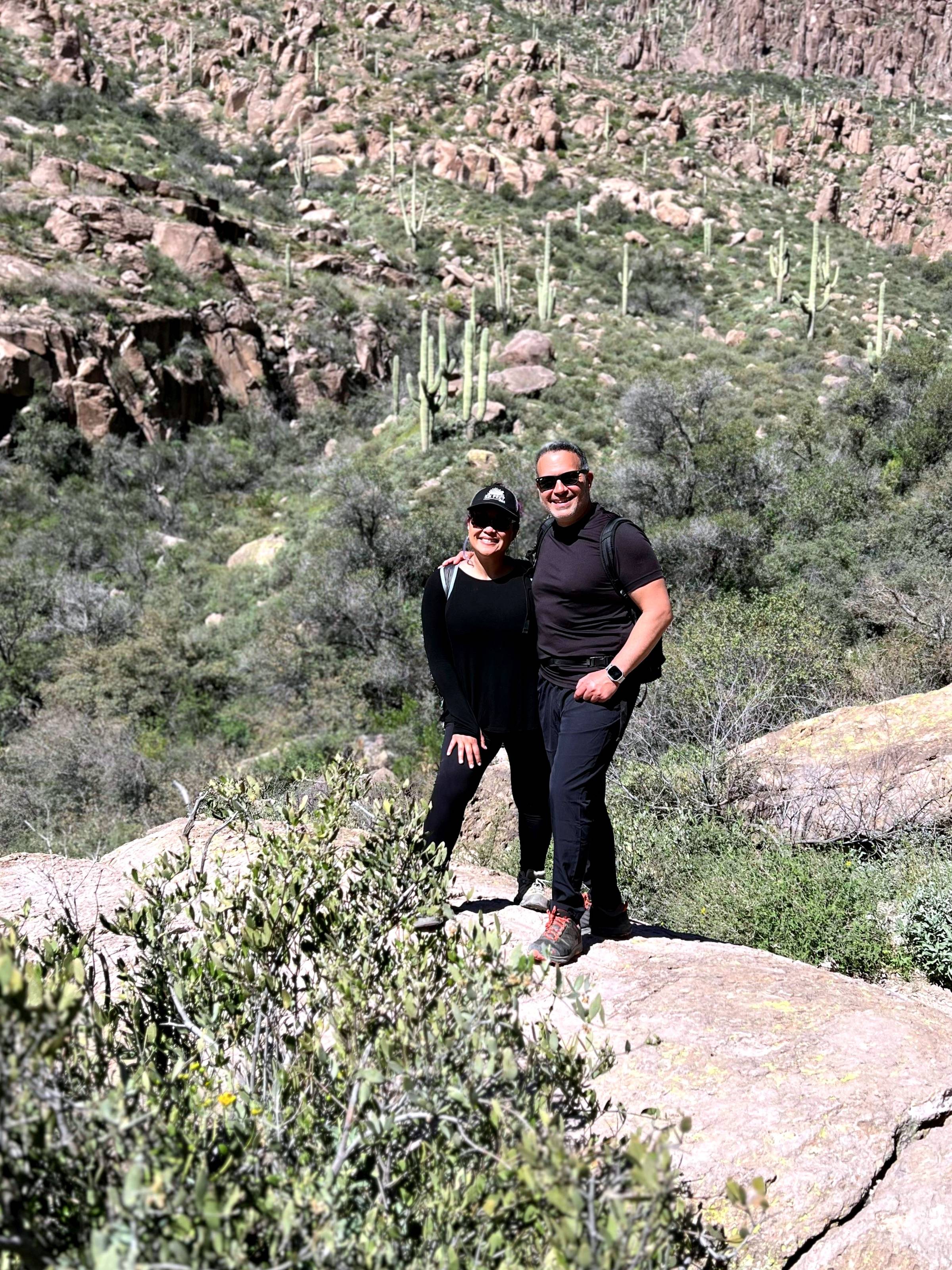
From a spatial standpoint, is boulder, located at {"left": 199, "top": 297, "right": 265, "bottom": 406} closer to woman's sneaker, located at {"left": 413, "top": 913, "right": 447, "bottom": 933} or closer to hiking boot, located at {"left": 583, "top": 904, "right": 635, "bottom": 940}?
hiking boot, located at {"left": 583, "top": 904, "right": 635, "bottom": 940}

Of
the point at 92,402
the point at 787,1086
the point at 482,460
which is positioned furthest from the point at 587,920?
the point at 92,402

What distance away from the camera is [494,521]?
282 centimetres

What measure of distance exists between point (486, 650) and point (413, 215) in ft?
105

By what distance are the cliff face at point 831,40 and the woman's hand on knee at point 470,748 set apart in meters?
67.2

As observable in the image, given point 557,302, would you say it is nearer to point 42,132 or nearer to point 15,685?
point 42,132

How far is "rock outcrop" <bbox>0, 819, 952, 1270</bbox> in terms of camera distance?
1.93 metres

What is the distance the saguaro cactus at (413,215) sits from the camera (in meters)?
30.3

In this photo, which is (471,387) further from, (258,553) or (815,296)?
(815,296)

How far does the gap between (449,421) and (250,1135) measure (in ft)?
60.5

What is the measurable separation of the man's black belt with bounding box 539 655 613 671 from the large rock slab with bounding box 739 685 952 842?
2.79 metres

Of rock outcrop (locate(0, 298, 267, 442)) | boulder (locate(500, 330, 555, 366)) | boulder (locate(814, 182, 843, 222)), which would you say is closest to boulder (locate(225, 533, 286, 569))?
rock outcrop (locate(0, 298, 267, 442))

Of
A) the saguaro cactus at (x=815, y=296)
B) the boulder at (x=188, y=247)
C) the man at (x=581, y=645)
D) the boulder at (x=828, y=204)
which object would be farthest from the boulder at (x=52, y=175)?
the boulder at (x=828, y=204)

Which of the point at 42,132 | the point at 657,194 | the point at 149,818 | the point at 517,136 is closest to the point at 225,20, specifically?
the point at 517,136

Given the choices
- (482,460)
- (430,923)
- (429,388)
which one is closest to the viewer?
(430,923)
